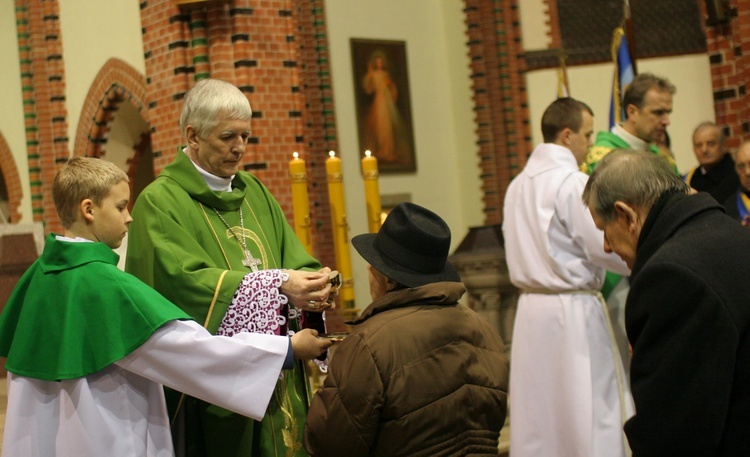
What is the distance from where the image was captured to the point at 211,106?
3.37 meters

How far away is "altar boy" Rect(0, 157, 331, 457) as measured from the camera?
2.85 m

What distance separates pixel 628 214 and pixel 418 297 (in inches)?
25.1

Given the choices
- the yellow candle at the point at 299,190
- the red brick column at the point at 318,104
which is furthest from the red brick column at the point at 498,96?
the yellow candle at the point at 299,190

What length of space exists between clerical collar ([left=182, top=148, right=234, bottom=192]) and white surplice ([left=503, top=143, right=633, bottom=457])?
185 centimetres

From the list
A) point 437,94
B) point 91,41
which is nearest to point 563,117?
point 91,41

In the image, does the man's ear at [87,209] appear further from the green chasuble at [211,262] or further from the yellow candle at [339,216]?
the yellow candle at [339,216]

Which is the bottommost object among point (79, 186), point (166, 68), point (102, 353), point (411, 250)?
point (102, 353)

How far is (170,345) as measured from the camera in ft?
9.34

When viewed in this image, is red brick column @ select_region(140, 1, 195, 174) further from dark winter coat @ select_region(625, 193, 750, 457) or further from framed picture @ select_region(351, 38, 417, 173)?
dark winter coat @ select_region(625, 193, 750, 457)

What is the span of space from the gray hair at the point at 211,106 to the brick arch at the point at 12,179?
30.0 feet

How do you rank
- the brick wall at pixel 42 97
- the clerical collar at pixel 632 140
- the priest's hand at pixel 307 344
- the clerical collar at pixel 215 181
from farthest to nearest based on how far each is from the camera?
the brick wall at pixel 42 97
the clerical collar at pixel 632 140
the clerical collar at pixel 215 181
the priest's hand at pixel 307 344

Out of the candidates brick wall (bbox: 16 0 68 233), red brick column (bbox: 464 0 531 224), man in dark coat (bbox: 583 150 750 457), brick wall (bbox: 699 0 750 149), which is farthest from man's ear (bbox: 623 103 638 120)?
red brick column (bbox: 464 0 531 224)

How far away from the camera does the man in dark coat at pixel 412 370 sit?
8.71ft

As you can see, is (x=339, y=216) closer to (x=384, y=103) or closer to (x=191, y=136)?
(x=191, y=136)
